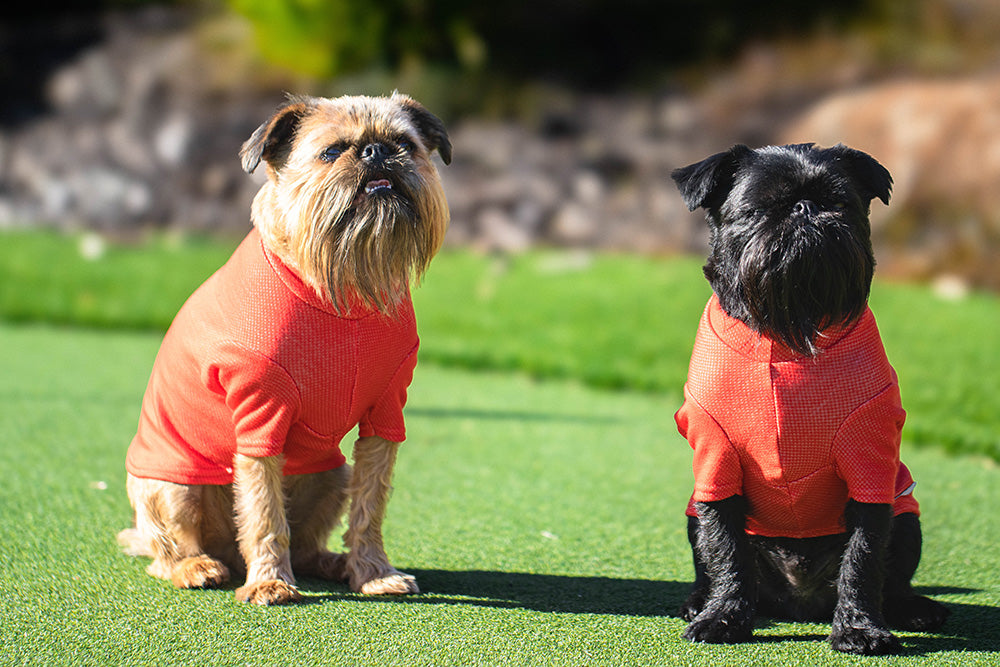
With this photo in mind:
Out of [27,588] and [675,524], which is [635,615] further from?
[27,588]

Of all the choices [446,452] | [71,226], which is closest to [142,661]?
[446,452]

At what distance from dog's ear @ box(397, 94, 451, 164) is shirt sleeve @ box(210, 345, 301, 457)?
3.58 ft

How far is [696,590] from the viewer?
338 cm

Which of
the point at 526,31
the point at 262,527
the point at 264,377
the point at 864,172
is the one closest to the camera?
the point at 864,172

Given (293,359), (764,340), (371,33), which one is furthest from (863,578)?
(371,33)

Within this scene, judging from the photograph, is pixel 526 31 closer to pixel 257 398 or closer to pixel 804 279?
pixel 257 398

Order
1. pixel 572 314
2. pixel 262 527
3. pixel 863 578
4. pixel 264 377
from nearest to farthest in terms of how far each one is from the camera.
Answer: pixel 863 578, pixel 264 377, pixel 262 527, pixel 572 314

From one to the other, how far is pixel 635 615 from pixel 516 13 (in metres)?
13.5

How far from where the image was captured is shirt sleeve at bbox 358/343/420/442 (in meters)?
3.64

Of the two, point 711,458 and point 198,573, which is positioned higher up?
point 711,458

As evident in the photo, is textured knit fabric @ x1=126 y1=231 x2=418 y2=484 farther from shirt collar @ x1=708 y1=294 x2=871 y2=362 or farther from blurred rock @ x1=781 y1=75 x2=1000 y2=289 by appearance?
blurred rock @ x1=781 y1=75 x2=1000 y2=289

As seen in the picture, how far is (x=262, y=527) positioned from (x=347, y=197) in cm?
118

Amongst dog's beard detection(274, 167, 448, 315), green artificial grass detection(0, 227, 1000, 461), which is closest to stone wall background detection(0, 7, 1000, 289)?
green artificial grass detection(0, 227, 1000, 461)

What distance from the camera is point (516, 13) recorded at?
51.4ft
